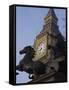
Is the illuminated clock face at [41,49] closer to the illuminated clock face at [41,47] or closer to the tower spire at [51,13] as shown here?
the illuminated clock face at [41,47]

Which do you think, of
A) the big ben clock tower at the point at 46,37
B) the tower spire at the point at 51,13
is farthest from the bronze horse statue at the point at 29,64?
the tower spire at the point at 51,13

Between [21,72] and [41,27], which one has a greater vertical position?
[41,27]

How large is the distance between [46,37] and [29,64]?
0.64ft

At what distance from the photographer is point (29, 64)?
60.2 inches

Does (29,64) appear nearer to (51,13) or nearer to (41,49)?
(41,49)

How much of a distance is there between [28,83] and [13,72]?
Answer: 11 cm

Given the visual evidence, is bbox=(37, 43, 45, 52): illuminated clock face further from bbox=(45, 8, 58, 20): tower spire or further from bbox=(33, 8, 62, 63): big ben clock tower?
bbox=(45, 8, 58, 20): tower spire

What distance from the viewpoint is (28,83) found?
5.01 feet

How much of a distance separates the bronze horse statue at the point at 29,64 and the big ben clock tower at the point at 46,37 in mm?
26

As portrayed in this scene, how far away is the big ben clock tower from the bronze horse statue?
1.0 inches

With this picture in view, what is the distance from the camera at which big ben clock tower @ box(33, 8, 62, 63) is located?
1553 mm
